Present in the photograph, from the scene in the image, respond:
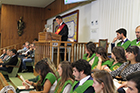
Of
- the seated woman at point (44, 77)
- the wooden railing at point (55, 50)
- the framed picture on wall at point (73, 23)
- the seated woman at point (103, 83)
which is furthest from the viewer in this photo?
the framed picture on wall at point (73, 23)

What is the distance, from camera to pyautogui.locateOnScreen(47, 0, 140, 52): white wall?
13.5 ft

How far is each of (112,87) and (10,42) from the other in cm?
990

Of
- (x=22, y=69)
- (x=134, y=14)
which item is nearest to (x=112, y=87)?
(x=134, y=14)

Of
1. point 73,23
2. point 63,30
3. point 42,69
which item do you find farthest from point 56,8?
point 42,69

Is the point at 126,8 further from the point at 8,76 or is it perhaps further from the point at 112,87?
the point at 8,76

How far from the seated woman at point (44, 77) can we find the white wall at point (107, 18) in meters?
2.34

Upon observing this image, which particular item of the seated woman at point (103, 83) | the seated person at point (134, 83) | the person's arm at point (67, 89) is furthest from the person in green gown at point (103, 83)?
the person's arm at point (67, 89)

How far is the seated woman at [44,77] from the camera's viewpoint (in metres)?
2.62

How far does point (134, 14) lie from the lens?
4.02 m

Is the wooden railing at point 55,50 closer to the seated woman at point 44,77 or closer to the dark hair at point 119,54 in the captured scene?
the seated woman at point 44,77

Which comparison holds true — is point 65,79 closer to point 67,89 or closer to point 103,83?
point 67,89

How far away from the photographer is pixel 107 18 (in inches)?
199

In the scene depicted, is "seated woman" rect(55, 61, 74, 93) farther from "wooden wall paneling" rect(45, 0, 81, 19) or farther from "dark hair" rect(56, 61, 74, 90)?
"wooden wall paneling" rect(45, 0, 81, 19)

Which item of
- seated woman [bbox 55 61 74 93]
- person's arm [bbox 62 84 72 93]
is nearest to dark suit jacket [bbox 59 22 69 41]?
seated woman [bbox 55 61 74 93]
